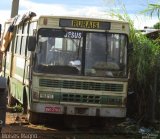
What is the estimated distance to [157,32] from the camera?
1661 centimetres

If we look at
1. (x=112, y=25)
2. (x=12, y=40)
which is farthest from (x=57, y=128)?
(x=12, y=40)

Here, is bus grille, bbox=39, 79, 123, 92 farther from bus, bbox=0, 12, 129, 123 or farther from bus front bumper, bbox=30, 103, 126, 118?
bus front bumper, bbox=30, 103, 126, 118

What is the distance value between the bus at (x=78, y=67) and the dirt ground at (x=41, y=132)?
1.61ft

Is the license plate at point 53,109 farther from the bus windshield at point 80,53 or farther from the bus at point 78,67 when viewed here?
the bus windshield at point 80,53

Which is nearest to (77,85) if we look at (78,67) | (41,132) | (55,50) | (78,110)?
(78,67)

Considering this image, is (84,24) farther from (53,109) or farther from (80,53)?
(53,109)

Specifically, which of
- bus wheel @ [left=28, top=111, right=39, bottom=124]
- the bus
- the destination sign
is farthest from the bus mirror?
bus wheel @ [left=28, top=111, right=39, bottom=124]

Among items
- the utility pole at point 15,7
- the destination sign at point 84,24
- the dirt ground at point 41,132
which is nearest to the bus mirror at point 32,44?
the destination sign at point 84,24

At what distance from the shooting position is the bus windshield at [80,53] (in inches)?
503

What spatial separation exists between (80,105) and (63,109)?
1.42 feet

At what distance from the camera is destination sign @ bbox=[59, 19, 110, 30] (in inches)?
506

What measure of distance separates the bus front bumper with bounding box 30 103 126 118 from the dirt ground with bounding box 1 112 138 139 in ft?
1.71

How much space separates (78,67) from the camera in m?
12.8

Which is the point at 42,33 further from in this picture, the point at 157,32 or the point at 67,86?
the point at 157,32
